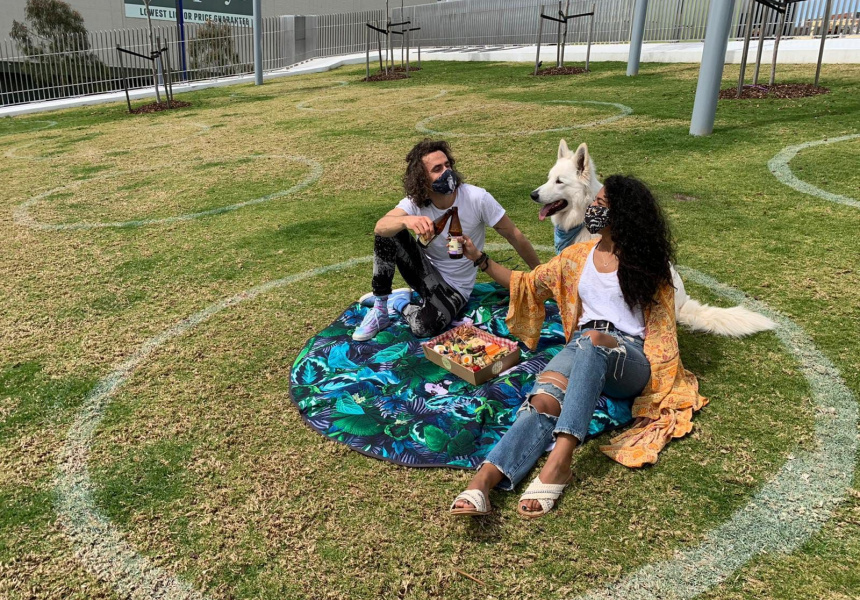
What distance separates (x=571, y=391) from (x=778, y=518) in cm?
110

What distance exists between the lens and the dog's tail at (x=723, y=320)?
434cm

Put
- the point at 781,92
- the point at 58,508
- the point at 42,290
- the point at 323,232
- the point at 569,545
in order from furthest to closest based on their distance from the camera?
the point at 781,92 → the point at 323,232 → the point at 42,290 → the point at 58,508 → the point at 569,545

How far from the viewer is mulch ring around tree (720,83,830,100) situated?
38.0 feet

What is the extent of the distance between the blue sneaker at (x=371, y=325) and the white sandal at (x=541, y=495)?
2107mm

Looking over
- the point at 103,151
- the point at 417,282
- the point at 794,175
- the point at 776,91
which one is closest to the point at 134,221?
the point at 417,282

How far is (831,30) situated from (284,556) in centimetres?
2264

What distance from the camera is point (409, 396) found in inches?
161

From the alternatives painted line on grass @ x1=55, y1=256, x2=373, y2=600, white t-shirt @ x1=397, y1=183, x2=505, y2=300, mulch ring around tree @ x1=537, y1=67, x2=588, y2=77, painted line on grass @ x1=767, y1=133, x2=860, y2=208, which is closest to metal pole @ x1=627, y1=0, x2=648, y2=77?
mulch ring around tree @ x1=537, y1=67, x2=588, y2=77

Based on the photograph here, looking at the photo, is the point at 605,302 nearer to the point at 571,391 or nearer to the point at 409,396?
the point at 571,391

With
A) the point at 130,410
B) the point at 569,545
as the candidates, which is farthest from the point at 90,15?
the point at 569,545

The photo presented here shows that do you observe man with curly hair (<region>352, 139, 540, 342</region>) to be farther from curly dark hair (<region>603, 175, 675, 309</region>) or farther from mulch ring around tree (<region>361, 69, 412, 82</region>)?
mulch ring around tree (<region>361, 69, 412, 82</region>)

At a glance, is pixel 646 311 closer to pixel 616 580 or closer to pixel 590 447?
pixel 590 447

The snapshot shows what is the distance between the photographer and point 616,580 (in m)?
2.63

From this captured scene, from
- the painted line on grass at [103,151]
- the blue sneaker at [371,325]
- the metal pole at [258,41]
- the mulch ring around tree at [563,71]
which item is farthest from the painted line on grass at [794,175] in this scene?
the metal pole at [258,41]
